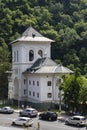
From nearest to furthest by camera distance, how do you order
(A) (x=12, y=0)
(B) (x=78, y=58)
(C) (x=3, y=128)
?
1. (C) (x=3, y=128)
2. (B) (x=78, y=58)
3. (A) (x=12, y=0)

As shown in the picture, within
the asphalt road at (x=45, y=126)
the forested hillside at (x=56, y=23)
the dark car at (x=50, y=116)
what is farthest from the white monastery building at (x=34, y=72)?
the forested hillside at (x=56, y=23)

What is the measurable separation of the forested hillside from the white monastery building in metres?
36.4

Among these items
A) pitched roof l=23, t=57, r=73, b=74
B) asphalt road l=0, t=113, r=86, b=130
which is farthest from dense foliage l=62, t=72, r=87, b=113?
pitched roof l=23, t=57, r=73, b=74

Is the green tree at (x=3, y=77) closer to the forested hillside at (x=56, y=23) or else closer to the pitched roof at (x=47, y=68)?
the pitched roof at (x=47, y=68)

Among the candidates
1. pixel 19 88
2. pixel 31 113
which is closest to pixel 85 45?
pixel 19 88

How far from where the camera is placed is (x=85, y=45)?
443 feet

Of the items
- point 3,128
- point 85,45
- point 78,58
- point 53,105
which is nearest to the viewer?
point 3,128

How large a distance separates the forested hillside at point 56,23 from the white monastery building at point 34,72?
119ft

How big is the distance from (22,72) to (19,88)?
394 centimetres

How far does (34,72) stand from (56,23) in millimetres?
78838

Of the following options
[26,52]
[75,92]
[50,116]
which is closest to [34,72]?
[26,52]

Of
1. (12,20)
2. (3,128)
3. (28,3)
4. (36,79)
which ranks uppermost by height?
(28,3)

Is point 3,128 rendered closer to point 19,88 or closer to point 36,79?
point 36,79

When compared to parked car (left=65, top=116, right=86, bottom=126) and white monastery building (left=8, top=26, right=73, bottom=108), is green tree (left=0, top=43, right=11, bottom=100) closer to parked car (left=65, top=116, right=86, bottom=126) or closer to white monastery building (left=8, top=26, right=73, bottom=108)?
white monastery building (left=8, top=26, right=73, bottom=108)
